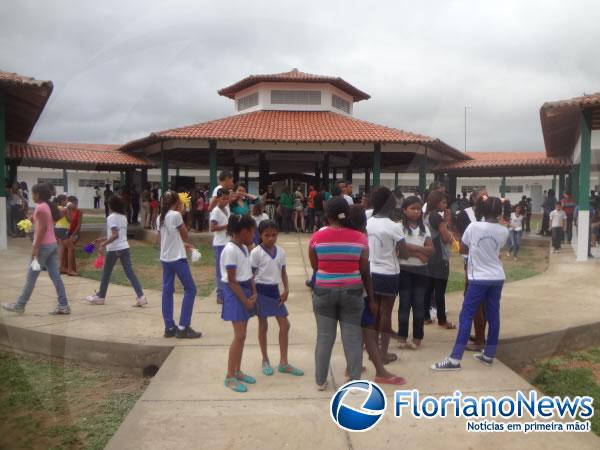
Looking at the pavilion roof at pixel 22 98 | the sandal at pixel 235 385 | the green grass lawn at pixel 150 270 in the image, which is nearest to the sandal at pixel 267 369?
the sandal at pixel 235 385

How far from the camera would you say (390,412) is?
3.19 m

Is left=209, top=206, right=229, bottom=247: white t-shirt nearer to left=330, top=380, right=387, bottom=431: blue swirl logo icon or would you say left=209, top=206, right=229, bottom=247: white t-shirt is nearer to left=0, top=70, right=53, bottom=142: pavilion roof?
left=330, top=380, right=387, bottom=431: blue swirl logo icon

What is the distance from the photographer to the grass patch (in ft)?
13.8

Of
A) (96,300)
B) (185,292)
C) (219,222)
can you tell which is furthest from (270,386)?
(96,300)

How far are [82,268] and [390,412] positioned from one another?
7.90m

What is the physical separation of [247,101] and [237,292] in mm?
16314

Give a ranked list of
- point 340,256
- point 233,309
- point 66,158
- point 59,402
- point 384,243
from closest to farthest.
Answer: point 340,256 → point 233,309 → point 59,402 → point 384,243 → point 66,158

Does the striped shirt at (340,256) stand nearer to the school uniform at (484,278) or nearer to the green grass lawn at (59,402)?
the school uniform at (484,278)

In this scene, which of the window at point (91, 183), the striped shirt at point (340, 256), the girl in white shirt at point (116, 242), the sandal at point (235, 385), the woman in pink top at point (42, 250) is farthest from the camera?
the window at point (91, 183)

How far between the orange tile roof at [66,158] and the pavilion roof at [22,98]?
903 millimetres

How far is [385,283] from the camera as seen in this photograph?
157 inches

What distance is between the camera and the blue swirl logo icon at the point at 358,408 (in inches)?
120

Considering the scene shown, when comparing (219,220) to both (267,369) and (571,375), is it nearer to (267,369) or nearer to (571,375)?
(267,369)

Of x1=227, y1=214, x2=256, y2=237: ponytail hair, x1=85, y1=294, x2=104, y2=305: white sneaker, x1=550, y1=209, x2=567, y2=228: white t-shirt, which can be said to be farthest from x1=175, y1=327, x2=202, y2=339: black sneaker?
x1=550, y1=209, x2=567, y2=228: white t-shirt
